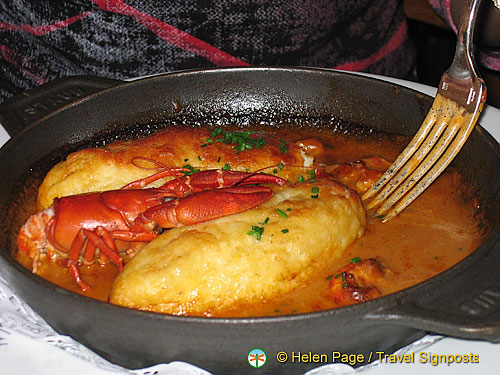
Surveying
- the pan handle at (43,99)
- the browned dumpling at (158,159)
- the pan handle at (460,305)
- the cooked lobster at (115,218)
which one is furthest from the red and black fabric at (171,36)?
the pan handle at (460,305)

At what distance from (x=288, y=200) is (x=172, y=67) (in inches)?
63.9

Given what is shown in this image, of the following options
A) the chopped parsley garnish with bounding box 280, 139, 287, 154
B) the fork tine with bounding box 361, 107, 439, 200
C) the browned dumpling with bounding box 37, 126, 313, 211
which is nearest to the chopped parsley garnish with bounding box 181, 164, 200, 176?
the browned dumpling with bounding box 37, 126, 313, 211

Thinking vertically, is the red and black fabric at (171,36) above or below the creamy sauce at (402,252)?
above

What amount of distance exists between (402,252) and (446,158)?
0.42 metres

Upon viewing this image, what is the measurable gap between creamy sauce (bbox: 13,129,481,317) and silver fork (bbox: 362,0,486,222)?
0.11 m

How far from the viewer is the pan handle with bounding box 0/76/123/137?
276cm

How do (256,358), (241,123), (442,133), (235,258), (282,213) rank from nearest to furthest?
1. (256,358)
2. (235,258)
3. (282,213)
4. (442,133)
5. (241,123)

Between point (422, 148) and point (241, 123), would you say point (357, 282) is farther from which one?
point (241, 123)

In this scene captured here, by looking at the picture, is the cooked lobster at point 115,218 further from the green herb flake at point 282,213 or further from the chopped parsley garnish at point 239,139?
the chopped parsley garnish at point 239,139

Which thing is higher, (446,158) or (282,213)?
(446,158)

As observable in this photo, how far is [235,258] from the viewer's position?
2.08 meters

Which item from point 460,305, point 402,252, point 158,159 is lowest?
point 402,252

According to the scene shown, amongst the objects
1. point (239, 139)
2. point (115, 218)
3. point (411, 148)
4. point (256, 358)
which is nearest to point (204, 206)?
point (115, 218)

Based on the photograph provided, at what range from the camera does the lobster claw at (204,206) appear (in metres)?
2.27
